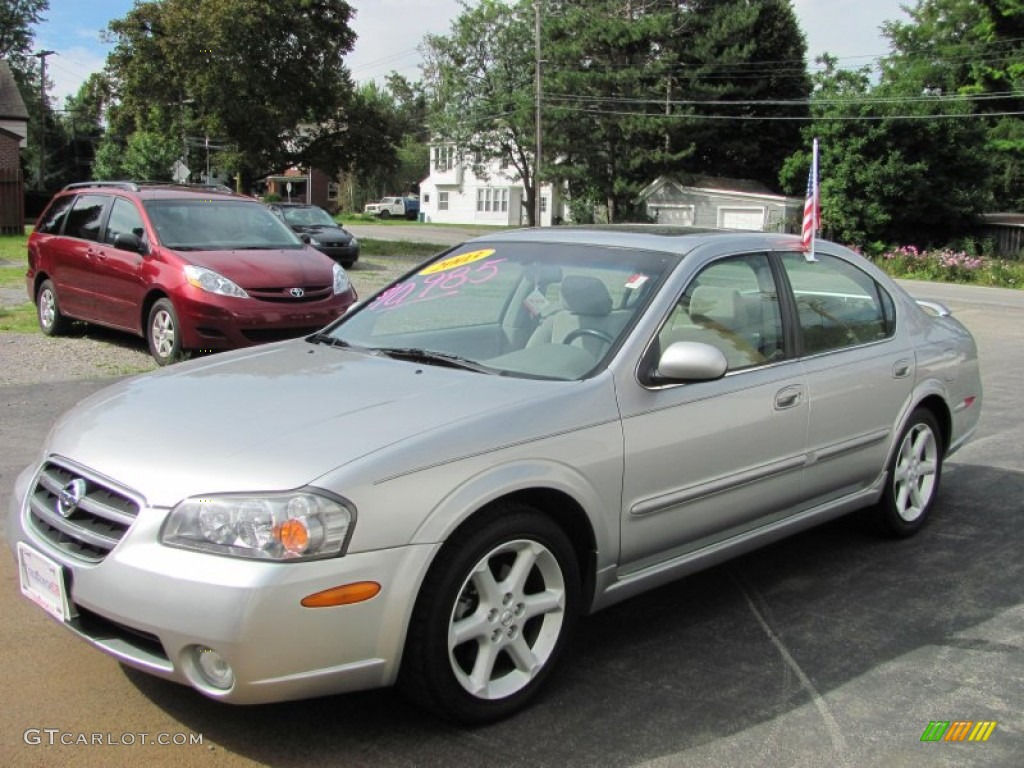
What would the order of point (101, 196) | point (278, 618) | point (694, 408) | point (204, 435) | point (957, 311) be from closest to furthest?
point (278, 618) → point (204, 435) → point (694, 408) → point (101, 196) → point (957, 311)

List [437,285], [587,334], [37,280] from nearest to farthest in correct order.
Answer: [587,334]
[437,285]
[37,280]

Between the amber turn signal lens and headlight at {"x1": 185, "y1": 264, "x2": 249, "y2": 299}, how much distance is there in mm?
6557

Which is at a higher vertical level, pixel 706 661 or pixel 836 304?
pixel 836 304

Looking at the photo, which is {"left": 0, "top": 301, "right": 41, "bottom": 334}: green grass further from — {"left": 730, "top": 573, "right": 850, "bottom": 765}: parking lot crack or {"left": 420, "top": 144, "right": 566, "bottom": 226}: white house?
{"left": 420, "top": 144, "right": 566, "bottom": 226}: white house

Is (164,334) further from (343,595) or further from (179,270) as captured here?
(343,595)

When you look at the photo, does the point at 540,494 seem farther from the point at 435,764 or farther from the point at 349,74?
the point at 349,74

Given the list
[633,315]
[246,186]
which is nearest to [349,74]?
[246,186]

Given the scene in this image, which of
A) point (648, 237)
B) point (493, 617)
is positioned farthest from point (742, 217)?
point (493, 617)

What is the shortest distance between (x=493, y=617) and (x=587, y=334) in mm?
1228

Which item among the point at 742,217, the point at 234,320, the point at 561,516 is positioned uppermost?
the point at 742,217

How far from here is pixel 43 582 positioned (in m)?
3.06

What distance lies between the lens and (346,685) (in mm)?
2836

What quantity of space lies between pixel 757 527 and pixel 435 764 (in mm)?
1865

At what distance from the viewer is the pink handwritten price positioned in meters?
4.41
